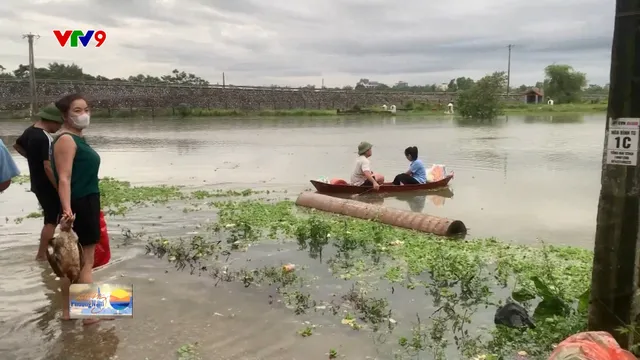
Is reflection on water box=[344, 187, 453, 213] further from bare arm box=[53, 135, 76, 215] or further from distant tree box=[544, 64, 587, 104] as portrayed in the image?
distant tree box=[544, 64, 587, 104]

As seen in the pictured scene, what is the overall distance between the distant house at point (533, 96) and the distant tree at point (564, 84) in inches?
112

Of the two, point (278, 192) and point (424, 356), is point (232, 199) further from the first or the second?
point (424, 356)

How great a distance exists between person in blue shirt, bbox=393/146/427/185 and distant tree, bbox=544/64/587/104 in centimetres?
10179

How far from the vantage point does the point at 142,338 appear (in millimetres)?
5012

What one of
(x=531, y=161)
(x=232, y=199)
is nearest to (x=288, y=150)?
(x=531, y=161)

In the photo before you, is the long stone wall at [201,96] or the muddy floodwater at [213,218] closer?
the muddy floodwater at [213,218]

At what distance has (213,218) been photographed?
10.3m

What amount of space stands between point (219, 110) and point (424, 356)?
67430 mm

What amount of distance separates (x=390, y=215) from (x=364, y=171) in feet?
11.0

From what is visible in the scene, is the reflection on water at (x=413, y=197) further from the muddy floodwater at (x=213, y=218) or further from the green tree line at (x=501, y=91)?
the green tree line at (x=501, y=91)

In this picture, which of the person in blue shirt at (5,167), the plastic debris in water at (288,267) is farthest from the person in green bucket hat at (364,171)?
the person in blue shirt at (5,167)

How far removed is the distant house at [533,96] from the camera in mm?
105812

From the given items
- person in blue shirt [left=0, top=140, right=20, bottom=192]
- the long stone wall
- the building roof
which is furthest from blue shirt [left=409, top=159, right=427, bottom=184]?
the building roof

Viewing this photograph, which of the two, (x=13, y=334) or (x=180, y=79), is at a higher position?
(x=180, y=79)
